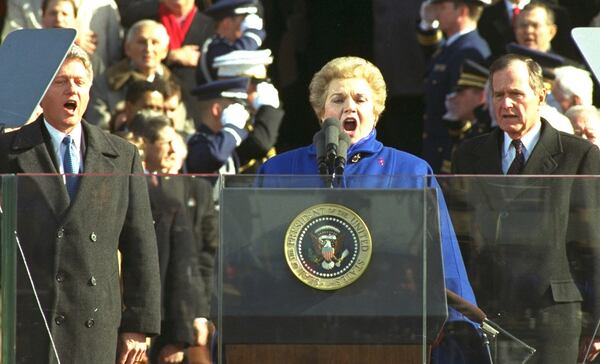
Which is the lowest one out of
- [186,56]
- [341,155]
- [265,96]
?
[341,155]

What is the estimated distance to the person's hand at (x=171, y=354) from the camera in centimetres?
492

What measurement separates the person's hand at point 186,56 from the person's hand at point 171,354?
419 cm

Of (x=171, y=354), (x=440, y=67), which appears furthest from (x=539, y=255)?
(x=440, y=67)

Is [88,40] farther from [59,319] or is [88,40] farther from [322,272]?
[322,272]

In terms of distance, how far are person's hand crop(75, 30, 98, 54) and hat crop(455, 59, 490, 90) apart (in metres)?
2.11

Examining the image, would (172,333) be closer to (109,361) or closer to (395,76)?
(109,361)

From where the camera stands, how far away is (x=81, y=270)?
4.96m

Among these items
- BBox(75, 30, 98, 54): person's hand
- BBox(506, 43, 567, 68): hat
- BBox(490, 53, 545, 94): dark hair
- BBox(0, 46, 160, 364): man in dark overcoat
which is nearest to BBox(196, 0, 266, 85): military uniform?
BBox(75, 30, 98, 54): person's hand

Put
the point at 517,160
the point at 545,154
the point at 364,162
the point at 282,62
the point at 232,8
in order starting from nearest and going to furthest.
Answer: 1. the point at 364,162
2. the point at 545,154
3. the point at 517,160
4. the point at 232,8
5. the point at 282,62

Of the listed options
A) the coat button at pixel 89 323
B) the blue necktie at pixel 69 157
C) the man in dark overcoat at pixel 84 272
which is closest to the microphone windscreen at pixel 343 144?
the man in dark overcoat at pixel 84 272

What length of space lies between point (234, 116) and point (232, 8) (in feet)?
2.45

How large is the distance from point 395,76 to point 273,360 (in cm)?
469

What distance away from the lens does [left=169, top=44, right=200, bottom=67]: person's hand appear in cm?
895

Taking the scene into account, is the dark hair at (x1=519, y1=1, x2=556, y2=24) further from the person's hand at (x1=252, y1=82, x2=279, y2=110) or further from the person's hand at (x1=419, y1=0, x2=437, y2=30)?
the person's hand at (x1=252, y1=82, x2=279, y2=110)
